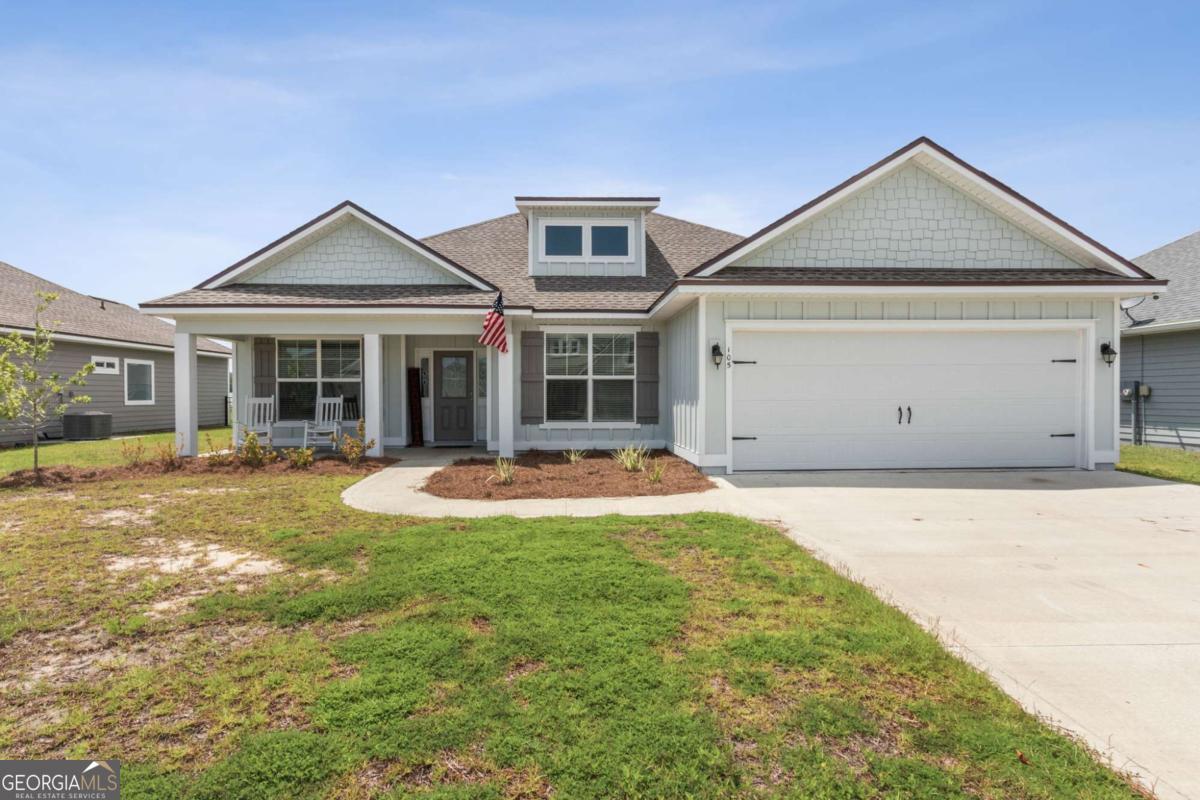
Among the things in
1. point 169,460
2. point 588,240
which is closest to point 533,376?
point 588,240

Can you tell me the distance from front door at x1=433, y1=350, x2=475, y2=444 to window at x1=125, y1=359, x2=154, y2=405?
36.8 feet

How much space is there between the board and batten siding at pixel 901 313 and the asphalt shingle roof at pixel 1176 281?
17.4ft

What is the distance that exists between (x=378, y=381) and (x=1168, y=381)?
17.3 metres

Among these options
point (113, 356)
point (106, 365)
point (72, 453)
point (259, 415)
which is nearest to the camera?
point (259, 415)

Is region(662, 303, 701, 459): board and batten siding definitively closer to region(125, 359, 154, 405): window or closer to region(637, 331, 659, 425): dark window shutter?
region(637, 331, 659, 425): dark window shutter

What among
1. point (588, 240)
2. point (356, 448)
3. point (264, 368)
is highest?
point (588, 240)

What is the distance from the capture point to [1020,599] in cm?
406

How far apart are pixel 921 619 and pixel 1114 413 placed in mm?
8686

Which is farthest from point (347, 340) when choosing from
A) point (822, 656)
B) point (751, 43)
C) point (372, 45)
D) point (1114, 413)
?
point (1114, 413)

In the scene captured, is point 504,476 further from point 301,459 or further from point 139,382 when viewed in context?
point 139,382

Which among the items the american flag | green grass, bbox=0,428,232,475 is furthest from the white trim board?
green grass, bbox=0,428,232,475

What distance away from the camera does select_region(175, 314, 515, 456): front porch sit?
11.1 meters

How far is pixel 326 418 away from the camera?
12477mm

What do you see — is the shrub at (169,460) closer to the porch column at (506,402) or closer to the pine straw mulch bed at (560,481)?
the pine straw mulch bed at (560,481)
